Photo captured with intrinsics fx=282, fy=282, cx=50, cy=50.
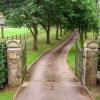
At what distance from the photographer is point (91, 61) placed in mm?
16703

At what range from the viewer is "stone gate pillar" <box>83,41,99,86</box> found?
16650 millimetres

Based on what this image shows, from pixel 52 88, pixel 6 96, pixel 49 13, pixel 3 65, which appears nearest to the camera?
pixel 6 96

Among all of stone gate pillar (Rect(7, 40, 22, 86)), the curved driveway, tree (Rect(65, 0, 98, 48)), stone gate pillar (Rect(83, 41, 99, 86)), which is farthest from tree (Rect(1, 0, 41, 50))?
stone gate pillar (Rect(83, 41, 99, 86))

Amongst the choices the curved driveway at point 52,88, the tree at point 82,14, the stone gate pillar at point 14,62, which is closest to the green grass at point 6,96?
the curved driveway at point 52,88

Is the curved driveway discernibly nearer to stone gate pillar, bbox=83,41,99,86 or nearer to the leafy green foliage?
stone gate pillar, bbox=83,41,99,86

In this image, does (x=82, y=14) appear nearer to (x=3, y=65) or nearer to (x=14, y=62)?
(x=14, y=62)

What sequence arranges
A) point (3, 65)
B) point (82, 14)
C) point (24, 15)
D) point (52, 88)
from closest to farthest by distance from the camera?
1. point (52, 88)
2. point (3, 65)
3. point (24, 15)
4. point (82, 14)

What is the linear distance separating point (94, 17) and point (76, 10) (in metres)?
2.63

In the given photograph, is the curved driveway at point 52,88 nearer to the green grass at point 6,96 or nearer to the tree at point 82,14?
the green grass at point 6,96

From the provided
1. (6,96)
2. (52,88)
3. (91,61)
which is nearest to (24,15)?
(91,61)

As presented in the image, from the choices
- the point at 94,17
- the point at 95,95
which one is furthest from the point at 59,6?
the point at 95,95

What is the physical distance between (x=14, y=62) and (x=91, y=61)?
4.56m

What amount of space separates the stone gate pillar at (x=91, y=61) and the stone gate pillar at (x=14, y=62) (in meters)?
3.92

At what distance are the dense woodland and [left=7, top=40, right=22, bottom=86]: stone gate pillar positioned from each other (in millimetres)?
16929
